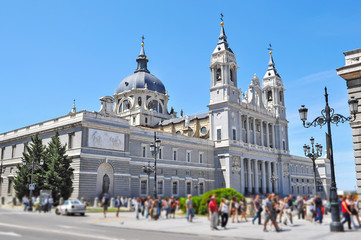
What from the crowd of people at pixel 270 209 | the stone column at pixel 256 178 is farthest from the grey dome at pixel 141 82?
the crowd of people at pixel 270 209

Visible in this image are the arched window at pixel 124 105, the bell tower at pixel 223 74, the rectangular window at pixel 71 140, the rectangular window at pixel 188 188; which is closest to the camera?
the rectangular window at pixel 71 140

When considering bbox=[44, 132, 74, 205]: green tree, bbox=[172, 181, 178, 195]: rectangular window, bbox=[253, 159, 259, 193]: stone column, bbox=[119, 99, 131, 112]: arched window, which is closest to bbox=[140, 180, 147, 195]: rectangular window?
bbox=[172, 181, 178, 195]: rectangular window

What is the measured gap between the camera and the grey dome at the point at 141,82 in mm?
82688

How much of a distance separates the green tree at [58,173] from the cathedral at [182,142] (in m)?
0.92

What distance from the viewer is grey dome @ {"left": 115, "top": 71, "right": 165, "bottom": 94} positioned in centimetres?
8269

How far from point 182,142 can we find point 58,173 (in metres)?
21.1

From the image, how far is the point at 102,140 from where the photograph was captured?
42.9 m

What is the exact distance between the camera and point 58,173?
39.2m

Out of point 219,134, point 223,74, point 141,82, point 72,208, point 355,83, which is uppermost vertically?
point 141,82

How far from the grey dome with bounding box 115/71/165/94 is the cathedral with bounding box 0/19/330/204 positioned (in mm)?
251

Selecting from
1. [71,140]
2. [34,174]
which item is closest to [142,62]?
[71,140]

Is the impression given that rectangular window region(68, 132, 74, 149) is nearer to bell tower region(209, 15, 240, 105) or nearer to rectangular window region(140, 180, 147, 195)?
rectangular window region(140, 180, 147, 195)

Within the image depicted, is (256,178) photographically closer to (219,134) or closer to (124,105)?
(219,134)

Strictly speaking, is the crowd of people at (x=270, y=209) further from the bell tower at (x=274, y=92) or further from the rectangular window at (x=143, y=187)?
the bell tower at (x=274, y=92)
